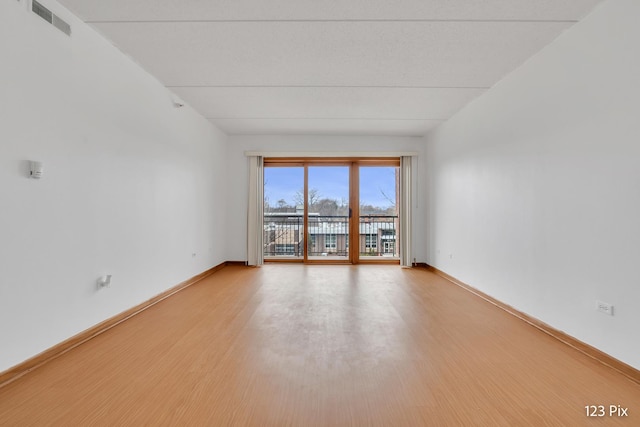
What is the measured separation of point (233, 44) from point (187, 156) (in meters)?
2.05

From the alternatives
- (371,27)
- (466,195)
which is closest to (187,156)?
(371,27)

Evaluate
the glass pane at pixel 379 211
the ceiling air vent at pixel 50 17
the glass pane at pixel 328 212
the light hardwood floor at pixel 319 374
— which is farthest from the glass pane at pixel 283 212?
the ceiling air vent at pixel 50 17

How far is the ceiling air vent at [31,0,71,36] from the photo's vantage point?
2.06 m

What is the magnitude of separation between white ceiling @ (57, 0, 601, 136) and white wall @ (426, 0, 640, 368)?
0.28 m

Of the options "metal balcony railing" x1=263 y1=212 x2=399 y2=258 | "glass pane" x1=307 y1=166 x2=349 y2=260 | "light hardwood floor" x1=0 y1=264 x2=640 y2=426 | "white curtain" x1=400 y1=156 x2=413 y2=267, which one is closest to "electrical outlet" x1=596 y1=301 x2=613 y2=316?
"light hardwood floor" x1=0 y1=264 x2=640 y2=426

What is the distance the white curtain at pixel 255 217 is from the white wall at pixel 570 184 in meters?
3.63

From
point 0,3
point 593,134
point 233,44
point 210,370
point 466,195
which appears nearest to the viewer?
point 0,3

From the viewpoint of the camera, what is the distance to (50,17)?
2.16 metres

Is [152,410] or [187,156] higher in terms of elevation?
[187,156]

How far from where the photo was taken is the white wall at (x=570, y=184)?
2.01 meters

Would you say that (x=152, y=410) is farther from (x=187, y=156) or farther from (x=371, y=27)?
(x=187, y=156)

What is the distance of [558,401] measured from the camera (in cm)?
168

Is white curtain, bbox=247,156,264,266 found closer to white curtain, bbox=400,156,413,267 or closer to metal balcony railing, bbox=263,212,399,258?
metal balcony railing, bbox=263,212,399,258

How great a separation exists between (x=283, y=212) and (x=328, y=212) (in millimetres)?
915
